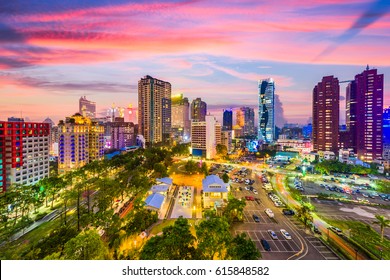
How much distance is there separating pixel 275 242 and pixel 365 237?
2880mm

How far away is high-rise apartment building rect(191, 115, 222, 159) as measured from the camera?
22328 millimetres

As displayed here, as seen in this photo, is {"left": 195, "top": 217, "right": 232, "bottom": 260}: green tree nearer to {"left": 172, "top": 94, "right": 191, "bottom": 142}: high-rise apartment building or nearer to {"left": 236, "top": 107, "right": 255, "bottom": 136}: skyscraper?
{"left": 172, "top": 94, "right": 191, "bottom": 142}: high-rise apartment building

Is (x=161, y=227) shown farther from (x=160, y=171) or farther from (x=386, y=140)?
(x=386, y=140)

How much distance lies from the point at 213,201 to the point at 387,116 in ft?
74.5

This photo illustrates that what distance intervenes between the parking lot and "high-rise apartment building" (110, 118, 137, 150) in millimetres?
30050

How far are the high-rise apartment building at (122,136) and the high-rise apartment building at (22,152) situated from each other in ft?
65.7

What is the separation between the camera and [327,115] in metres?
23.0

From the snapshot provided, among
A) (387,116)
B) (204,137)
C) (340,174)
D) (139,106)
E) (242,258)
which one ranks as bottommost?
(340,174)

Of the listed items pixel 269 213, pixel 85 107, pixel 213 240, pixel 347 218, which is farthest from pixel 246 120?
pixel 213 240

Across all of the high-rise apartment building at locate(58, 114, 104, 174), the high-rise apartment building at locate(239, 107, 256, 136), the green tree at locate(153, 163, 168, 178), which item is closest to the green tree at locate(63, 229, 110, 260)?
the green tree at locate(153, 163, 168, 178)

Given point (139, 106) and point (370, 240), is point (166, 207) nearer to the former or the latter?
point (370, 240)

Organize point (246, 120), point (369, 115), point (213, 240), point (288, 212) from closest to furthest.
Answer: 1. point (213, 240)
2. point (288, 212)
3. point (369, 115)
4. point (246, 120)

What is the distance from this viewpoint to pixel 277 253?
16.8 feet
